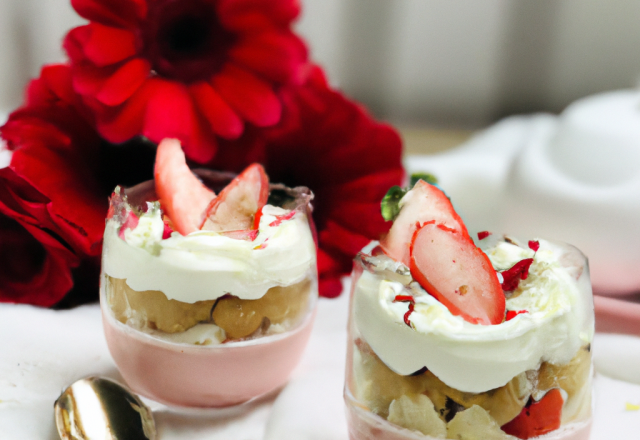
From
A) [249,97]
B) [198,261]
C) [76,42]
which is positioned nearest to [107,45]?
[76,42]

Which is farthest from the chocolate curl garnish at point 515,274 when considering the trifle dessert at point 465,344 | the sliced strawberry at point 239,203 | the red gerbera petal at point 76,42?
the red gerbera petal at point 76,42

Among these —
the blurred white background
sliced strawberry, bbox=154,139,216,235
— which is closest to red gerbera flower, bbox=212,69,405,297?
sliced strawberry, bbox=154,139,216,235

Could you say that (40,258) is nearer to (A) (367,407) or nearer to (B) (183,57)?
(B) (183,57)

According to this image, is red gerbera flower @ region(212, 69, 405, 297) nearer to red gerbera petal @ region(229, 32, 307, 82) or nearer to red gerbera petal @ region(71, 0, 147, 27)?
red gerbera petal @ region(229, 32, 307, 82)

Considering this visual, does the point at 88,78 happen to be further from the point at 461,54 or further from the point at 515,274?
the point at 461,54

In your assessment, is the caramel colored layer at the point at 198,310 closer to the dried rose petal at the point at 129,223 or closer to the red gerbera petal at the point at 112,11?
the dried rose petal at the point at 129,223
